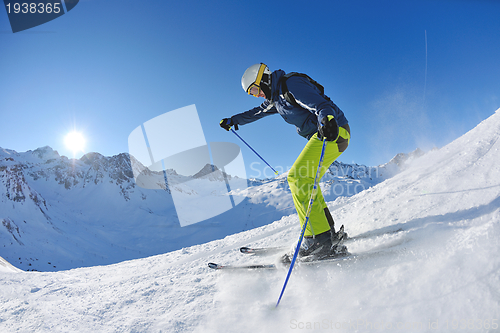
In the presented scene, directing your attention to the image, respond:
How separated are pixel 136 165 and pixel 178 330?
118 meters

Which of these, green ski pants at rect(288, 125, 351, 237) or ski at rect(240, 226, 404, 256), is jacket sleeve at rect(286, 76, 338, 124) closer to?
green ski pants at rect(288, 125, 351, 237)

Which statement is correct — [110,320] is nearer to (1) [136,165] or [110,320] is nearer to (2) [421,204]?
(2) [421,204]

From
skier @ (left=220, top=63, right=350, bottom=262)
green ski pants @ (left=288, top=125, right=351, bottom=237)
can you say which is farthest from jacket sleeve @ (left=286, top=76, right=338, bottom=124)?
green ski pants @ (left=288, top=125, right=351, bottom=237)

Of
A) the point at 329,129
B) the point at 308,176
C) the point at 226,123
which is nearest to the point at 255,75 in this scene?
the point at 329,129

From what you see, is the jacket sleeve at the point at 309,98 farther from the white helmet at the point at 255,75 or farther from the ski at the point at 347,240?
the ski at the point at 347,240

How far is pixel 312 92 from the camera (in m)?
2.53

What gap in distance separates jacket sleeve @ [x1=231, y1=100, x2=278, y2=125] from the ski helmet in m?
0.64

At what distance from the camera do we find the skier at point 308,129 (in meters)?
2.45

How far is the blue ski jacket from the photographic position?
2.42 m

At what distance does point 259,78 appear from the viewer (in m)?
2.98

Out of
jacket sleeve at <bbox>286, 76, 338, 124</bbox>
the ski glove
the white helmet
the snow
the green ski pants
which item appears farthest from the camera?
the ski glove

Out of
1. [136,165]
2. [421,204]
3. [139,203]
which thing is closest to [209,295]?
[421,204]

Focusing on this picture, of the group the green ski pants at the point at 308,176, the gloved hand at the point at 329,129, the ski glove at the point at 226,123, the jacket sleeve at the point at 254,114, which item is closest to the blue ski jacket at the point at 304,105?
the gloved hand at the point at 329,129

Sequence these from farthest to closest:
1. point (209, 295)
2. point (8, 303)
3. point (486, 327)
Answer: point (8, 303)
point (209, 295)
point (486, 327)
